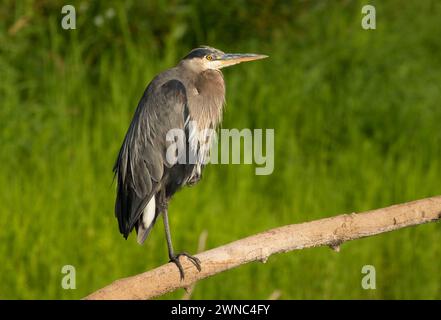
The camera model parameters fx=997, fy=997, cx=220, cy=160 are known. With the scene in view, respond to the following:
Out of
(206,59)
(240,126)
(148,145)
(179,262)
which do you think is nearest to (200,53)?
(206,59)

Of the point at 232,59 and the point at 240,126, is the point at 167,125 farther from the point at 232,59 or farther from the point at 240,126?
the point at 240,126

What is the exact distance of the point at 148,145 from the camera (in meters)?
4.14

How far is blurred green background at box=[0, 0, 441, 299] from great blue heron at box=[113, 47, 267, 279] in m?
1.52

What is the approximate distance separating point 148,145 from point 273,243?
1065mm

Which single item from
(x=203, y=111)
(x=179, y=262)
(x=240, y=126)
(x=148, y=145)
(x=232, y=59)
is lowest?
(x=179, y=262)

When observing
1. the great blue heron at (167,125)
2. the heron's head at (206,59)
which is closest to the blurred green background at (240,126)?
the great blue heron at (167,125)

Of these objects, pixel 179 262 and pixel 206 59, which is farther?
pixel 206 59

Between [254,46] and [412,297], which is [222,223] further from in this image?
[254,46]

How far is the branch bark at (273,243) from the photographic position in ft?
10.2

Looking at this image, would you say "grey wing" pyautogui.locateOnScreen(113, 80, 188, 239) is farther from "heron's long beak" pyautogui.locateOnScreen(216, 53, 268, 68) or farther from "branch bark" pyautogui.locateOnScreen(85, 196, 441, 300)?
"branch bark" pyautogui.locateOnScreen(85, 196, 441, 300)

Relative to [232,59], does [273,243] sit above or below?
below

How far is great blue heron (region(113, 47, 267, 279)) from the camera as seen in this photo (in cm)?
403

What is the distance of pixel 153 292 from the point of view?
3145 millimetres
